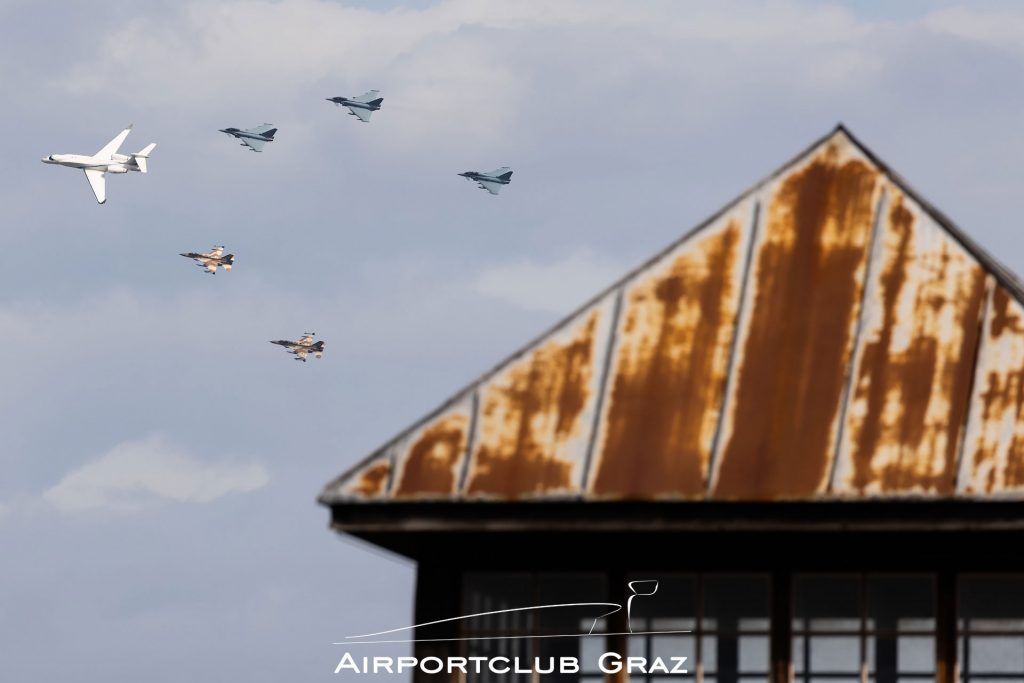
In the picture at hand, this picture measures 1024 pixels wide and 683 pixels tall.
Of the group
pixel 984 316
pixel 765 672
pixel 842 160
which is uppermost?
pixel 842 160

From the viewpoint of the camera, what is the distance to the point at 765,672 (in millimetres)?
16234

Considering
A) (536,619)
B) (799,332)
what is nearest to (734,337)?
(799,332)

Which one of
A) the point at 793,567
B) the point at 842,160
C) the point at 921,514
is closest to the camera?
the point at 921,514

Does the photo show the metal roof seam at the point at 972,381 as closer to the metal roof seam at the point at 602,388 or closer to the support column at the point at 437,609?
the metal roof seam at the point at 602,388

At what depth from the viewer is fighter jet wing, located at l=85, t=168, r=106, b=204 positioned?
156 metres

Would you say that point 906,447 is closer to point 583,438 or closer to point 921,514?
point 921,514

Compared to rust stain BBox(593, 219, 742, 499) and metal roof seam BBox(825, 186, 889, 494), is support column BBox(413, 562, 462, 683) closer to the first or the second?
rust stain BBox(593, 219, 742, 499)

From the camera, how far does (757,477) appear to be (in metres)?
15.7

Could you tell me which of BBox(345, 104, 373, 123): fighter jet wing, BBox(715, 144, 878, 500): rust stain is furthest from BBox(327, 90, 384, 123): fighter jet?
BBox(715, 144, 878, 500): rust stain

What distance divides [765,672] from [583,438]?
95.5 inches

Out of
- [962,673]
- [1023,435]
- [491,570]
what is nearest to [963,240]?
[1023,435]

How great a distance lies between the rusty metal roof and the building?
22 mm

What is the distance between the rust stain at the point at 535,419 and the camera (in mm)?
16141

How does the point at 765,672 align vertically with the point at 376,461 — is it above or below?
below
